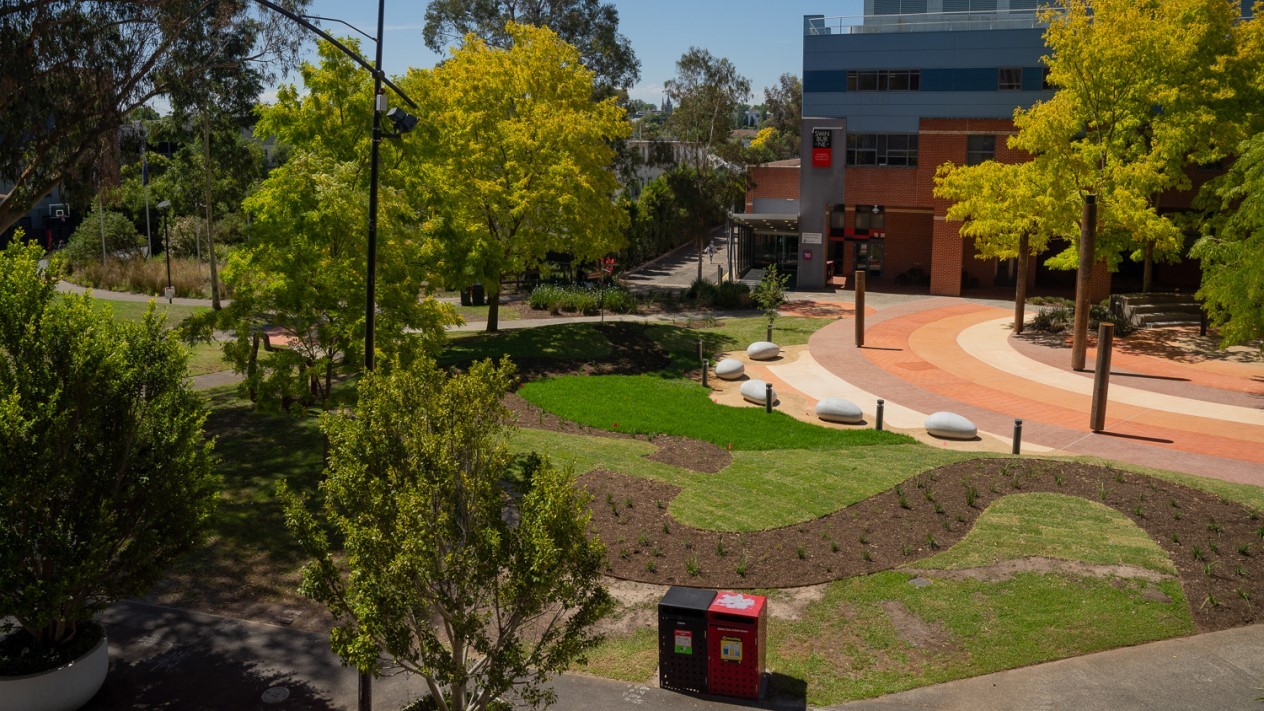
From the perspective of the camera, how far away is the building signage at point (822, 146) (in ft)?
167

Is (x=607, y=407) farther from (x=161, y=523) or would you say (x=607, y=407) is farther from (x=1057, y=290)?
(x=1057, y=290)

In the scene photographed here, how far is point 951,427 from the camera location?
78.2 ft

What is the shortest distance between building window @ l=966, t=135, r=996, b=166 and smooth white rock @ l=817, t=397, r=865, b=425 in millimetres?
27903

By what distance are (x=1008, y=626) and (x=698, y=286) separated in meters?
34.3

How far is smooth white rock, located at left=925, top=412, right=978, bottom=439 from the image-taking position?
23.8 metres

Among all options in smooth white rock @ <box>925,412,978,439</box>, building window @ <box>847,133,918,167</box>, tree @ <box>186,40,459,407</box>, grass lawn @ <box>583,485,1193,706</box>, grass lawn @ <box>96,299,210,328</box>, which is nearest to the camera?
grass lawn @ <box>583,485,1193,706</box>

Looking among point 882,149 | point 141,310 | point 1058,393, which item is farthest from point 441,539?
point 882,149

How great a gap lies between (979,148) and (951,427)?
29.3 m

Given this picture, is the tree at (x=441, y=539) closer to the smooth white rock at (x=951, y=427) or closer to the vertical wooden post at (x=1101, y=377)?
the smooth white rock at (x=951, y=427)

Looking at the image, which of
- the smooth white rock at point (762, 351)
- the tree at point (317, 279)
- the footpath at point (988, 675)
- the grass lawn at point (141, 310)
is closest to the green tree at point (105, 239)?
the footpath at point (988, 675)

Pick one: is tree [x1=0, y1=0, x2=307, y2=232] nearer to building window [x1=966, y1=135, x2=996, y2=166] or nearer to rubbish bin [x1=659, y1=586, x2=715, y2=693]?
rubbish bin [x1=659, y1=586, x2=715, y2=693]

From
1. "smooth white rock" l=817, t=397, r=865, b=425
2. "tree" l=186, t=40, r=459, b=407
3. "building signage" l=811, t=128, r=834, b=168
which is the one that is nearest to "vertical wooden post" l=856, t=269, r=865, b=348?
"smooth white rock" l=817, t=397, r=865, b=425

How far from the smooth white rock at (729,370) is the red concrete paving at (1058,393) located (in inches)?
132

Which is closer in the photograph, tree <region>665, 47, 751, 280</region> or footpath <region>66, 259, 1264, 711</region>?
footpath <region>66, 259, 1264, 711</region>
